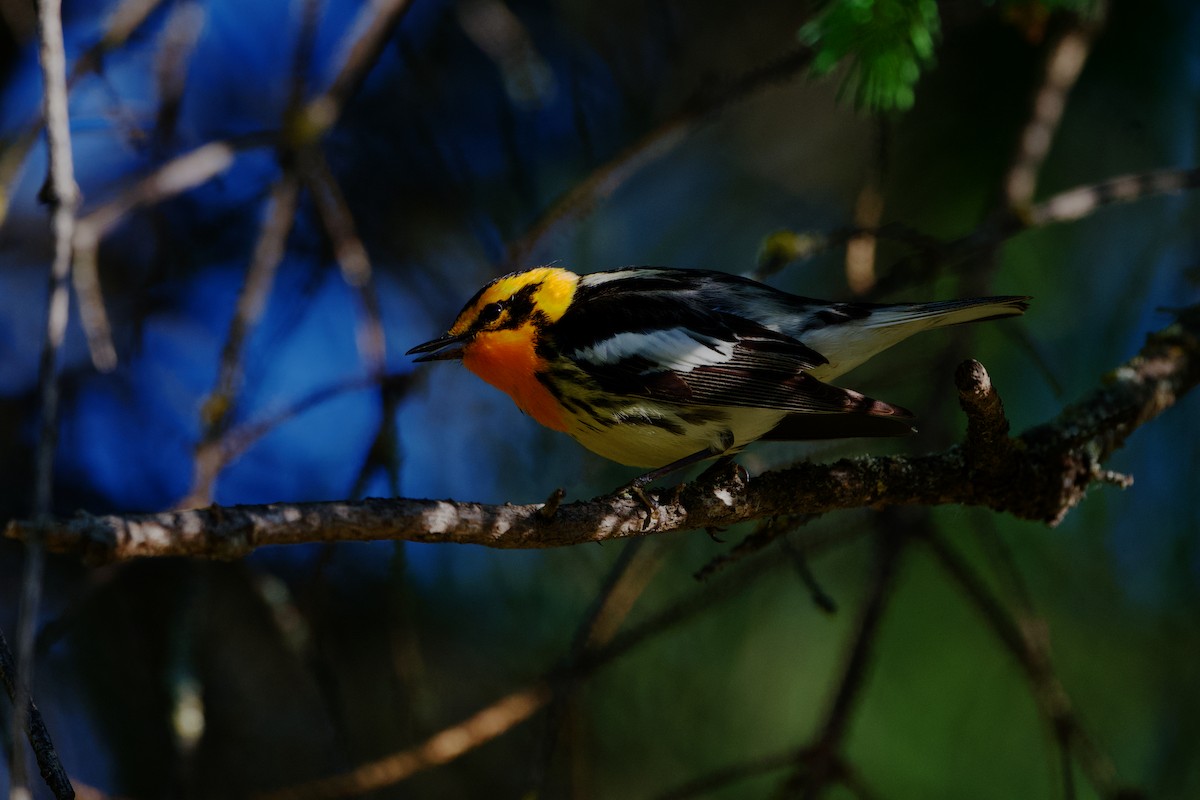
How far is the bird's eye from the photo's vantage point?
117 inches

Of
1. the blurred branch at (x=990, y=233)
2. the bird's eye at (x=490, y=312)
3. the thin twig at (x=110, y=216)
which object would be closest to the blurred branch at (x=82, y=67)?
the thin twig at (x=110, y=216)

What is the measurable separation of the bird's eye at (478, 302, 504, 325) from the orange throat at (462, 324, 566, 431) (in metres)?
0.05

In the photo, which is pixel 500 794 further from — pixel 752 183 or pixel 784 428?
pixel 752 183

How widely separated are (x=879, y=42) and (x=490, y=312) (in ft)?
4.41

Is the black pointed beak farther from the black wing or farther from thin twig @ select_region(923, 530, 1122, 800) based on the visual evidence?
thin twig @ select_region(923, 530, 1122, 800)

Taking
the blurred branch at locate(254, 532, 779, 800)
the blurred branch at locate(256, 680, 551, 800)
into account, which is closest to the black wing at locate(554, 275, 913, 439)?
the blurred branch at locate(254, 532, 779, 800)

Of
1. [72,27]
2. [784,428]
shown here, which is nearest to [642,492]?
[784,428]

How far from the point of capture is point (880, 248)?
486 cm

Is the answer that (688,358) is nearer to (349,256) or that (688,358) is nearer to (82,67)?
(349,256)

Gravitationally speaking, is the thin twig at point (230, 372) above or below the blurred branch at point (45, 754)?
above

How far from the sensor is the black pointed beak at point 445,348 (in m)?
2.98

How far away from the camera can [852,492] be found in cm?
221

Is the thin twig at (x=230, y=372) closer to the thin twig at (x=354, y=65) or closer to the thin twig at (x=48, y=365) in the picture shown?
the thin twig at (x=354, y=65)

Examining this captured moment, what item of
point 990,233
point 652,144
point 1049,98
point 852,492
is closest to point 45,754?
point 852,492
